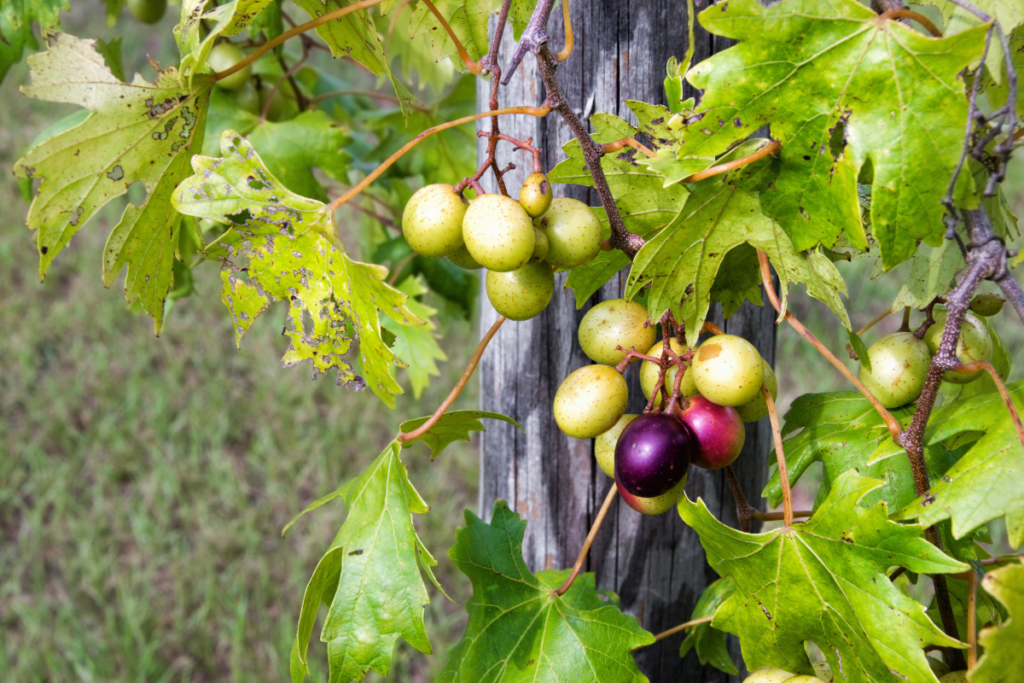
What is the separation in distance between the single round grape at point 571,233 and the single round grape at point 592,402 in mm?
150

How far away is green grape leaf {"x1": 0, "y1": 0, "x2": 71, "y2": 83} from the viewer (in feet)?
4.56

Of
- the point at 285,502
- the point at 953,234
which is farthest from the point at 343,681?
the point at 285,502

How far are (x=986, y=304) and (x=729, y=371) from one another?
39 cm

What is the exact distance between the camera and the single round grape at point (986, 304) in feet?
3.41

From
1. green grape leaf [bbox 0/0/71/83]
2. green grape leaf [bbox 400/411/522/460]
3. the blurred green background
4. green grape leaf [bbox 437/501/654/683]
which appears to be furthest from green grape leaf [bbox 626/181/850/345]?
the blurred green background

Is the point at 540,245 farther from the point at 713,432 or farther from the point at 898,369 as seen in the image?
the point at 898,369

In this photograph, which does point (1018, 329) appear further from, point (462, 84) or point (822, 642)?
point (822, 642)

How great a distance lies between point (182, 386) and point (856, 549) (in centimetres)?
314

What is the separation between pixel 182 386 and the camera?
11.4 ft

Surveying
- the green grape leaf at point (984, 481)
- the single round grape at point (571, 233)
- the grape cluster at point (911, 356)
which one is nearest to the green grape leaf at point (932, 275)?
the grape cluster at point (911, 356)

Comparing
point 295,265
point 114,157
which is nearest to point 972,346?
point 295,265

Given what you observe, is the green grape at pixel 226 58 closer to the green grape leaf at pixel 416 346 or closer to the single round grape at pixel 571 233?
the green grape leaf at pixel 416 346

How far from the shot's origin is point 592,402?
0.98 metres

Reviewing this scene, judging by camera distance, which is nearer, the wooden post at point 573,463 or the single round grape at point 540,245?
the single round grape at point 540,245
